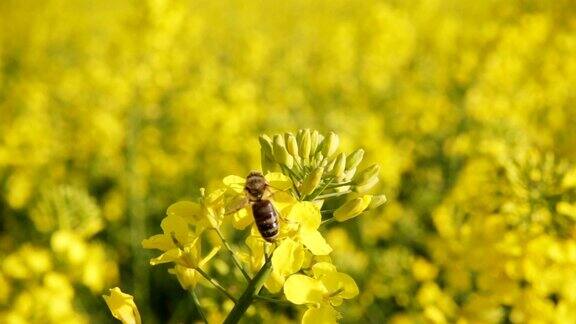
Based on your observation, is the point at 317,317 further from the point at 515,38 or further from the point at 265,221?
the point at 515,38

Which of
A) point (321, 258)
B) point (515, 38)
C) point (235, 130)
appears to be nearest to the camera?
point (321, 258)

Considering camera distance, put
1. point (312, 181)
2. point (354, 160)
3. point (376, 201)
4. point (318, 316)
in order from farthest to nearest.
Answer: point (354, 160) < point (376, 201) < point (312, 181) < point (318, 316)

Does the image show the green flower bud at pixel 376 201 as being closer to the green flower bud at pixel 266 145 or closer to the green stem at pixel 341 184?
the green stem at pixel 341 184

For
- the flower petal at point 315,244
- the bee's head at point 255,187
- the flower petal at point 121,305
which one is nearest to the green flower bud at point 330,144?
the bee's head at point 255,187

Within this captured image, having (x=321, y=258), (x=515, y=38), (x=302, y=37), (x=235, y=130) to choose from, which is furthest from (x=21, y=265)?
(x=302, y=37)

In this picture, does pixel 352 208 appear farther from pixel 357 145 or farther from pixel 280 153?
pixel 357 145

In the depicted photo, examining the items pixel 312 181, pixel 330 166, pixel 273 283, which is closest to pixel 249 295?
pixel 273 283
